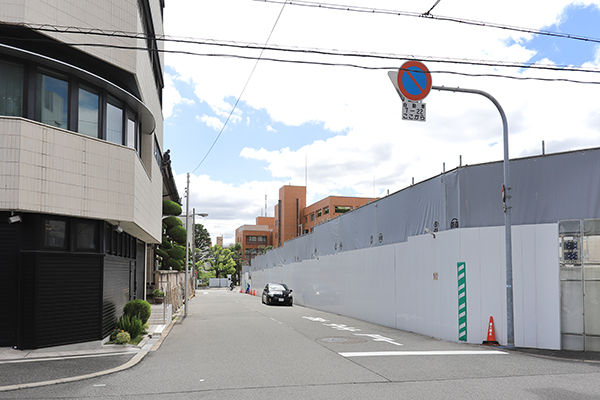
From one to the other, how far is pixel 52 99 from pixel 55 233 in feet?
11.4

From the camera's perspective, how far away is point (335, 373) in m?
9.88

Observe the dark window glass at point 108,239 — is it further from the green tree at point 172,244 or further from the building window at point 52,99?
the green tree at point 172,244

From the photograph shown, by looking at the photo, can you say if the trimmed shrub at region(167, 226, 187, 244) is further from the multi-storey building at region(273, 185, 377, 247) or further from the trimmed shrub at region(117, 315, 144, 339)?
the multi-storey building at region(273, 185, 377, 247)

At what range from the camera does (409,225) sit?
62.5 feet

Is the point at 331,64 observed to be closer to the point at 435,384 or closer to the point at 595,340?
the point at 435,384

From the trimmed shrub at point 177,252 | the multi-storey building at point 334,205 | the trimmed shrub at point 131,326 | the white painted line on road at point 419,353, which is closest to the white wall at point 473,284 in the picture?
the white painted line on road at point 419,353

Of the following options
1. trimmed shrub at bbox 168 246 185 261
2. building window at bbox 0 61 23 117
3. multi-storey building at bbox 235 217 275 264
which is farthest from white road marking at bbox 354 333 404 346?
multi-storey building at bbox 235 217 275 264

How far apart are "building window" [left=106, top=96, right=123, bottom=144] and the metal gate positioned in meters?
13.0

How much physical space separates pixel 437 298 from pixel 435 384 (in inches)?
295

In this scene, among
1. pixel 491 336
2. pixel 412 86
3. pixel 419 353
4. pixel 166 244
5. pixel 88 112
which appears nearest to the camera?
pixel 412 86

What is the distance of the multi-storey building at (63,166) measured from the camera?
38.7ft

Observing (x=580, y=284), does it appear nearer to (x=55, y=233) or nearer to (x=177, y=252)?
(x=55, y=233)

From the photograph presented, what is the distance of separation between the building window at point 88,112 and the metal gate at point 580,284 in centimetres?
1321

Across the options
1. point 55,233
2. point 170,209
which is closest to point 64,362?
point 55,233
